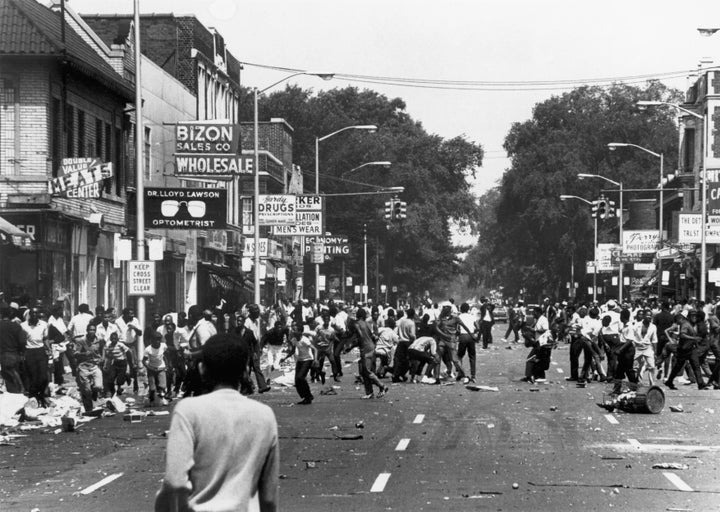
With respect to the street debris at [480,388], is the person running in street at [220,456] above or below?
above

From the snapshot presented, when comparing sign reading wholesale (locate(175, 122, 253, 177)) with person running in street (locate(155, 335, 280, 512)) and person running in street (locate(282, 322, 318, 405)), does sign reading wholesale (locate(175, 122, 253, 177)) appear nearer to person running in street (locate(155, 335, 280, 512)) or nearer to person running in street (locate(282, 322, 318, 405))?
person running in street (locate(282, 322, 318, 405))

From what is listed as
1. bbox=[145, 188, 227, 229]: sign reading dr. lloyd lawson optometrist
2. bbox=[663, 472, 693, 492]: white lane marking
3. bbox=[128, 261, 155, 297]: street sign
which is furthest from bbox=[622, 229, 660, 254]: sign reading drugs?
bbox=[663, 472, 693, 492]: white lane marking

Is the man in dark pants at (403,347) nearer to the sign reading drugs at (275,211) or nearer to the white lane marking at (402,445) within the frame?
the white lane marking at (402,445)

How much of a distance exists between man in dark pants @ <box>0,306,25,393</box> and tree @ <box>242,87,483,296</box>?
73882mm

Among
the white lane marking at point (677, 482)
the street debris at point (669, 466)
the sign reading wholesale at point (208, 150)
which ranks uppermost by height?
the sign reading wholesale at point (208, 150)

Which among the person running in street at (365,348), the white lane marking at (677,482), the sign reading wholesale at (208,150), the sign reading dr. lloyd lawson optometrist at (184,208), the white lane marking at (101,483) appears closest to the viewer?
the white lane marking at (677,482)

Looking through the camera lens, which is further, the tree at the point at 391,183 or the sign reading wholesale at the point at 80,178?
→ the tree at the point at 391,183

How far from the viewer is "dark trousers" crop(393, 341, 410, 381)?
32906 millimetres

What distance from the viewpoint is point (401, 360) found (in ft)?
109

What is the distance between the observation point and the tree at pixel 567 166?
98688 mm

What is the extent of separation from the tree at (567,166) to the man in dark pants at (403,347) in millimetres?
65669

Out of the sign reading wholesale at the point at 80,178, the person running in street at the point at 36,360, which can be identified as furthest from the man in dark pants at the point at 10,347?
the sign reading wholesale at the point at 80,178

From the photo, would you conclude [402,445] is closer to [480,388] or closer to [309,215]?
[480,388]

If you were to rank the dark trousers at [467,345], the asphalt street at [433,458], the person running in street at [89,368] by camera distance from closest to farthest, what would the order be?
the asphalt street at [433,458] → the person running in street at [89,368] → the dark trousers at [467,345]
